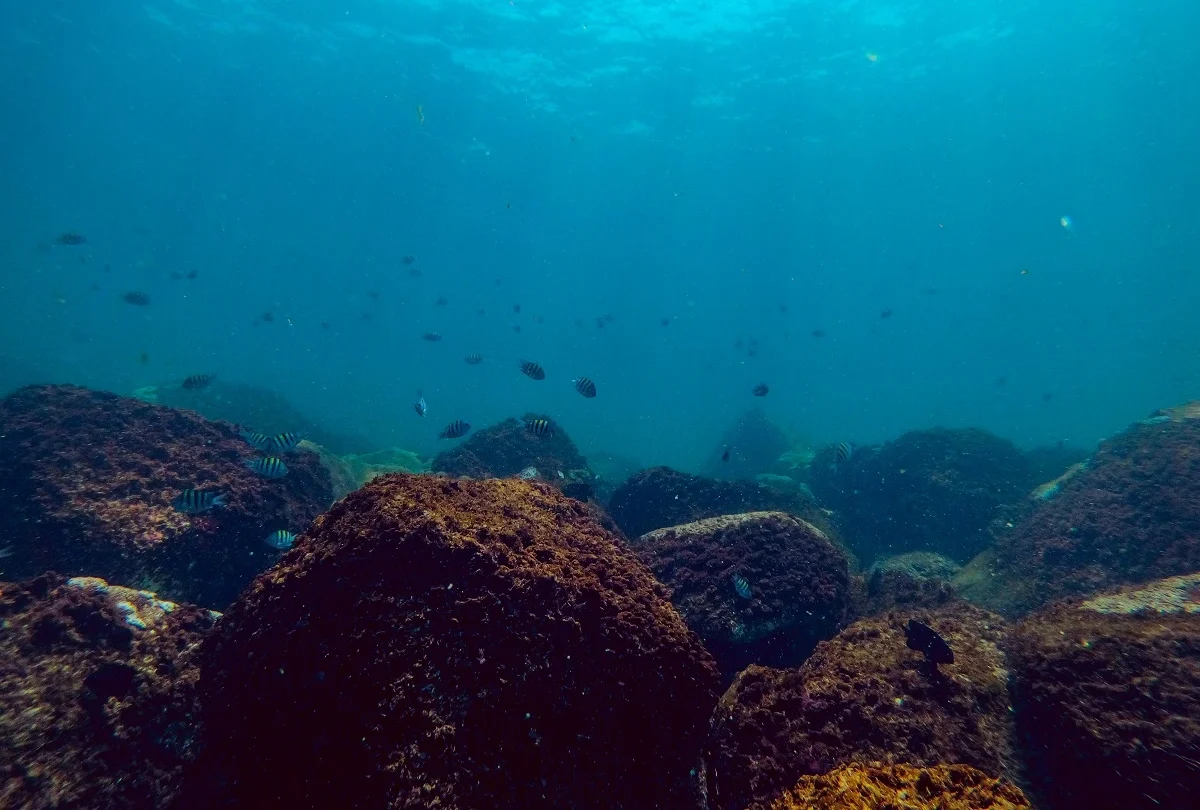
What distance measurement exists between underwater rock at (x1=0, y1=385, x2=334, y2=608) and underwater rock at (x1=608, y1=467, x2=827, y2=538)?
19.8 feet

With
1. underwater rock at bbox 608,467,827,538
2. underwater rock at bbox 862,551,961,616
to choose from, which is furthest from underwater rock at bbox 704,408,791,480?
underwater rock at bbox 862,551,961,616

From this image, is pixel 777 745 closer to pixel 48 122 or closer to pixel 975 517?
pixel 975 517

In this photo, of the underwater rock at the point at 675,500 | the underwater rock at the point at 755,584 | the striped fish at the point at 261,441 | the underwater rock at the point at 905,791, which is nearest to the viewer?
the underwater rock at the point at 905,791

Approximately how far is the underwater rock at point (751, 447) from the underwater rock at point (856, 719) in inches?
932

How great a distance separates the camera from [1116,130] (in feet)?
184

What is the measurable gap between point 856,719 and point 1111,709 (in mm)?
1850

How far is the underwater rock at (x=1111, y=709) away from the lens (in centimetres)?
344

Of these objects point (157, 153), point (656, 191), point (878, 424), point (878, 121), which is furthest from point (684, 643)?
point (878, 424)

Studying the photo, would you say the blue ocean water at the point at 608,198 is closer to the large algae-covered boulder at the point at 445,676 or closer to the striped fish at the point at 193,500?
the striped fish at the point at 193,500

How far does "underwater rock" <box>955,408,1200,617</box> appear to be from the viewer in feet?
29.8

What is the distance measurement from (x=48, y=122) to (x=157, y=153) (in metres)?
12.9

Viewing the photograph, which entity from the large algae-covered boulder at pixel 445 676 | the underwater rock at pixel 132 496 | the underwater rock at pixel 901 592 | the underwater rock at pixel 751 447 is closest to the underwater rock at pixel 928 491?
the underwater rock at pixel 901 592

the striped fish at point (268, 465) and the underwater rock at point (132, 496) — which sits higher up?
the striped fish at point (268, 465)

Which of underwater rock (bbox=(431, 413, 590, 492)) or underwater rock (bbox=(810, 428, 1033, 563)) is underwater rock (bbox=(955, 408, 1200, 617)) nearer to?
underwater rock (bbox=(810, 428, 1033, 563))
